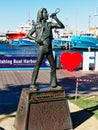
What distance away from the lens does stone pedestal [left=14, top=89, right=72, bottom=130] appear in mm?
9695

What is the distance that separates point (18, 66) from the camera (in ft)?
81.5

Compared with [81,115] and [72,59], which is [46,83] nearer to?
[72,59]

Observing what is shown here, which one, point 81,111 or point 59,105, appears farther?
point 81,111

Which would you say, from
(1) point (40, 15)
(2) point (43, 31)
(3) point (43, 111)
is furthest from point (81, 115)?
(1) point (40, 15)

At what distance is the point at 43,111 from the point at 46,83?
32.4 ft

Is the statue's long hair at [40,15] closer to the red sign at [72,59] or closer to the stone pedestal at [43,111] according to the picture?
the stone pedestal at [43,111]

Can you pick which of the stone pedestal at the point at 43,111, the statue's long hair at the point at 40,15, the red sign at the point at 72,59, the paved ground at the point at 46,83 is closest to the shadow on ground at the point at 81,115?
the paved ground at the point at 46,83

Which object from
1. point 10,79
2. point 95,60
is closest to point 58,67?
point 95,60

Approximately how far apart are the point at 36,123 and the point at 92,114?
3070 mm

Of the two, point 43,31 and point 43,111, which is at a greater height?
point 43,31

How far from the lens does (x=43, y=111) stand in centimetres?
987

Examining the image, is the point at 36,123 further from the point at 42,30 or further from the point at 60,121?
the point at 42,30

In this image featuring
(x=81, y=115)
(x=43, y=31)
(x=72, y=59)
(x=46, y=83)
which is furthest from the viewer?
(x=46, y=83)

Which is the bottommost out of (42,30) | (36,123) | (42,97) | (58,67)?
(58,67)
